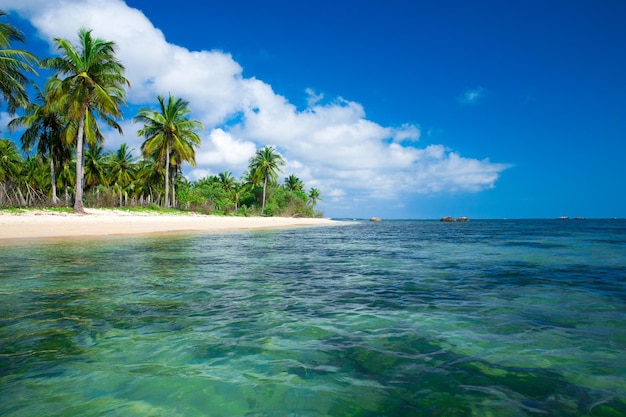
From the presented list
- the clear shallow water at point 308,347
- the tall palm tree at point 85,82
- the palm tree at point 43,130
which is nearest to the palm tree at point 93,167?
the palm tree at point 43,130

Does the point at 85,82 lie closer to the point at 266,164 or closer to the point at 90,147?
the point at 90,147

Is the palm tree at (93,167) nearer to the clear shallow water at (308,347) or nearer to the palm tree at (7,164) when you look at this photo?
the palm tree at (7,164)

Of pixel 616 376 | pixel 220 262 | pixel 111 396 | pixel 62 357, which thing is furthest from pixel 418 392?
pixel 220 262

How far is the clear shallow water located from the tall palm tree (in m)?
22.5

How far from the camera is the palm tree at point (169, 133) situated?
118 ft

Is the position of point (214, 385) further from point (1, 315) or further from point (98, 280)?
point (98, 280)

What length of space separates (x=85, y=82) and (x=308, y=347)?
95.4ft

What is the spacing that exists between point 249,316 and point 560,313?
4.44 meters

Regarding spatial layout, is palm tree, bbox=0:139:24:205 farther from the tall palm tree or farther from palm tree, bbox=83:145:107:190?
the tall palm tree

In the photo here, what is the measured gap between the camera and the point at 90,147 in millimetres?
30922

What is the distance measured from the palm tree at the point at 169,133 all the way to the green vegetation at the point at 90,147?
106 millimetres

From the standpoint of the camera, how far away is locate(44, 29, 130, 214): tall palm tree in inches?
959

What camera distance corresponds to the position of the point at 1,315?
4.39 metres

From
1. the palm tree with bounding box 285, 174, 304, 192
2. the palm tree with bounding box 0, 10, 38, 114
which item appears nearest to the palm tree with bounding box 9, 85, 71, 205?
the palm tree with bounding box 0, 10, 38, 114
